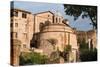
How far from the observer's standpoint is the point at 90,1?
3.23m

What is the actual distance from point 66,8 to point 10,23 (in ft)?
2.66

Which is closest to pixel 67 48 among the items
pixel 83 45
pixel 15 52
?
pixel 83 45

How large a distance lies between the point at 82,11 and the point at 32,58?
988 mm

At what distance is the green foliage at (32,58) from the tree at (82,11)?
2.34ft

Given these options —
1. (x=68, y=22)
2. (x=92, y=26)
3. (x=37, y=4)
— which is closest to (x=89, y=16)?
(x=92, y=26)

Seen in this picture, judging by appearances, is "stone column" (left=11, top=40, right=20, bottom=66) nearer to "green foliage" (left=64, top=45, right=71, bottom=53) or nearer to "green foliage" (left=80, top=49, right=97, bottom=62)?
"green foliage" (left=64, top=45, right=71, bottom=53)

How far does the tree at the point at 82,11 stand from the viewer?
122 inches

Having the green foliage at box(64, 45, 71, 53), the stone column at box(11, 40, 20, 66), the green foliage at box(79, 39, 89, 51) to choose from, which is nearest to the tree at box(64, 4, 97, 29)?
the green foliage at box(79, 39, 89, 51)

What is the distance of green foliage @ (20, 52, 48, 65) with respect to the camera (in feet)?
9.29

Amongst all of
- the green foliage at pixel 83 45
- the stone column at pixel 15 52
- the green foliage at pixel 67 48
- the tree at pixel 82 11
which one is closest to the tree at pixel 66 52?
the green foliage at pixel 67 48

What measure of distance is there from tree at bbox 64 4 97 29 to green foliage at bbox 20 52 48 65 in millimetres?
714

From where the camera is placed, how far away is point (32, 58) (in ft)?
9.48

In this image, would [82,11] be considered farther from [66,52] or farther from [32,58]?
[32,58]

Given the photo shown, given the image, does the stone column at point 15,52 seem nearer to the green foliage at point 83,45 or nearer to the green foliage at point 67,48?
the green foliage at point 67,48
